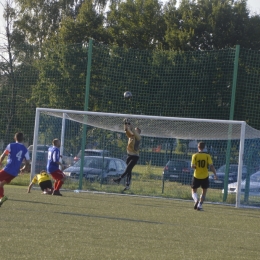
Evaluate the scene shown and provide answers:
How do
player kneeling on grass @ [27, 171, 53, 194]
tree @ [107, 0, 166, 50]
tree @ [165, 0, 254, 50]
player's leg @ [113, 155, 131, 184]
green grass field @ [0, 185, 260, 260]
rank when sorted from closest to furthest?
1. green grass field @ [0, 185, 260, 260]
2. player kneeling on grass @ [27, 171, 53, 194]
3. player's leg @ [113, 155, 131, 184]
4. tree @ [165, 0, 254, 50]
5. tree @ [107, 0, 166, 50]

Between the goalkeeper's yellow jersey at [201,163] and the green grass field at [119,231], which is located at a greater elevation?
the goalkeeper's yellow jersey at [201,163]

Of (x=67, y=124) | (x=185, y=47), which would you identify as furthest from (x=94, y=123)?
(x=185, y=47)

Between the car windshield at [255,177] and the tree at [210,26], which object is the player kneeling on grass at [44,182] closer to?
the car windshield at [255,177]

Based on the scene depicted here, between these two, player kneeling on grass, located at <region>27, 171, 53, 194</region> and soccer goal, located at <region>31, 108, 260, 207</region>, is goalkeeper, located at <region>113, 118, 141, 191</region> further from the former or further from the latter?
player kneeling on grass, located at <region>27, 171, 53, 194</region>

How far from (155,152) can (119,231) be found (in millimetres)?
9370

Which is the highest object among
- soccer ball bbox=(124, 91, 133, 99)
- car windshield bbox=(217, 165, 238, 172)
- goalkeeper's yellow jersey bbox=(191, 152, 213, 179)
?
soccer ball bbox=(124, 91, 133, 99)

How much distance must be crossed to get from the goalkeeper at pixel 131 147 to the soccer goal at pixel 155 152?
2.27ft

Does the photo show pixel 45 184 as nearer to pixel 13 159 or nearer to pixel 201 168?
pixel 13 159

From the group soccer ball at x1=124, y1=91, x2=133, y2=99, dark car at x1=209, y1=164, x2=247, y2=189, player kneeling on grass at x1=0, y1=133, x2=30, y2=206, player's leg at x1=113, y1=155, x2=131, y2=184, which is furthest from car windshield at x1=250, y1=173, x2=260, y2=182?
player kneeling on grass at x1=0, y1=133, x2=30, y2=206

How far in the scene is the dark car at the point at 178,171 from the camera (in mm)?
19141

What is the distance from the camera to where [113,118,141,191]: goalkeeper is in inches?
722

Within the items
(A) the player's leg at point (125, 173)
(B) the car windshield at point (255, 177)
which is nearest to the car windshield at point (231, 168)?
(B) the car windshield at point (255, 177)

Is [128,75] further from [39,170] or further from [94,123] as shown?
[39,170]

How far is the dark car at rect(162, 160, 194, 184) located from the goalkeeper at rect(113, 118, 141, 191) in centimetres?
115
